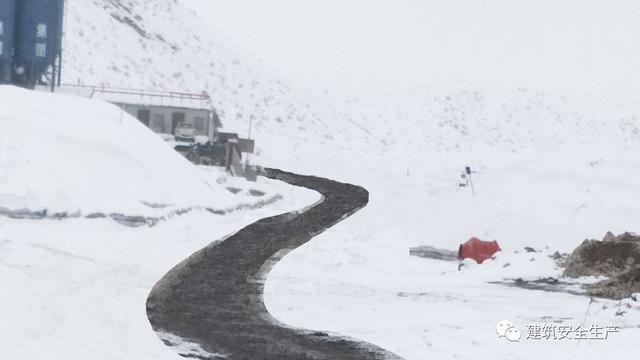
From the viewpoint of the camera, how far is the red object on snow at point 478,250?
21.0 metres

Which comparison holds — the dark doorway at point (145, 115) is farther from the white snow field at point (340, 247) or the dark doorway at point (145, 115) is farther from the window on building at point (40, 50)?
the white snow field at point (340, 247)

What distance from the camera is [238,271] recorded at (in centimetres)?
1805

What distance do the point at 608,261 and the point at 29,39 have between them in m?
39.3

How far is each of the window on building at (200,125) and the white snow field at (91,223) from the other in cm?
1101

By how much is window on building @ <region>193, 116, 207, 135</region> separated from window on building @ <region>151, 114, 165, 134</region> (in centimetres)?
182

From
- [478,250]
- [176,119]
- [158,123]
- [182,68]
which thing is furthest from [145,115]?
[182,68]

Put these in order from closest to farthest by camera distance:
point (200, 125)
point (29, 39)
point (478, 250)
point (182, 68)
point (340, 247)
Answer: point (478, 250) → point (340, 247) → point (200, 125) → point (29, 39) → point (182, 68)

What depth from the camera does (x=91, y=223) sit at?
71.1 ft

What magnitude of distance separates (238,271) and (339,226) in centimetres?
944

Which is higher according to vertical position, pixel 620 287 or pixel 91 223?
pixel 620 287

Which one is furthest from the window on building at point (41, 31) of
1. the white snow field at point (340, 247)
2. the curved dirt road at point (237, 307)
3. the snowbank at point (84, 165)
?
the curved dirt road at point (237, 307)

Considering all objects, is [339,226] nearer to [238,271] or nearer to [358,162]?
[238,271]

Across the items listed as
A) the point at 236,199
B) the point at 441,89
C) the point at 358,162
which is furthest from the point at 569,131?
the point at 236,199

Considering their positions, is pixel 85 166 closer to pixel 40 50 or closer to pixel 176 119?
pixel 176 119
